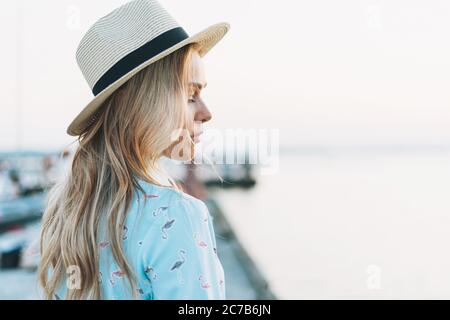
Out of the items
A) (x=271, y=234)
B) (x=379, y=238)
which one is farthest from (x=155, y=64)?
(x=379, y=238)

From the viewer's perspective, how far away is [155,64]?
4.59 ft

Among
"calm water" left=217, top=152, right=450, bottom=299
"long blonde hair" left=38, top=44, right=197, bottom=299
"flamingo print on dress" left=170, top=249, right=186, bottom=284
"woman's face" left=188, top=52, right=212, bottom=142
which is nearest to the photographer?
"flamingo print on dress" left=170, top=249, right=186, bottom=284

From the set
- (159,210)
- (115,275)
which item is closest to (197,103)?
(159,210)

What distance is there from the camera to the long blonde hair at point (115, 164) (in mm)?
1320

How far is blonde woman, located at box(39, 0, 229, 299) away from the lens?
123cm

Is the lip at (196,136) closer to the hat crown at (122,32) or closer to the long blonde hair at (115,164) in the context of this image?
the long blonde hair at (115,164)

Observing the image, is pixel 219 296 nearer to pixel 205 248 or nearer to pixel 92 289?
pixel 205 248

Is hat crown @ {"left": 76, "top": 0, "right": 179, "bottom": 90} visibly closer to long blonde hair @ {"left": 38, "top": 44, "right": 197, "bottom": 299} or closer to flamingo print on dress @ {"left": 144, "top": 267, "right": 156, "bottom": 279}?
long blonde hair @ {"left": 38, "top": 44, "right": 197, "bottom": 299}

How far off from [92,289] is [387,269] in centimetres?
1067

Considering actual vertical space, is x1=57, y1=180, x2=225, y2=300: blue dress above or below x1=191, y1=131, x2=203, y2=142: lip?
below

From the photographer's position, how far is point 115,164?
135 centimetres

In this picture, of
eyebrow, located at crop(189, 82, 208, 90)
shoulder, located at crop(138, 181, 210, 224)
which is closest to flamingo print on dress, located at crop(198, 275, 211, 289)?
shoulder, located at crop(138, 181, 210, 224)

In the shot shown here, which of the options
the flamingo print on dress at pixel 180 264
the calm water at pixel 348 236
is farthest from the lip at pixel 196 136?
the calm water at pixel 348 236
